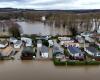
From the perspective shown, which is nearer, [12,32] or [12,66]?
[12,66]

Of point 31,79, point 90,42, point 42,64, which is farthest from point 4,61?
point 90,42

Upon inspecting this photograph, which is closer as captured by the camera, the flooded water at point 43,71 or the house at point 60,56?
the flooded water at point 43,71

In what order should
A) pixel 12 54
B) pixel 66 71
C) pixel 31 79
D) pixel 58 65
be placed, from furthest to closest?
pixel 12 54 < pixel 58 65 < pixel 66 71 < pixel 31 79

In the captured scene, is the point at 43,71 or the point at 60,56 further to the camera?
the point at 60,56

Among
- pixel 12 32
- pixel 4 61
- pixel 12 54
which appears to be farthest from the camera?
pixel 12 32

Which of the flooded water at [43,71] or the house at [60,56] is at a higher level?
the house at [60,56]

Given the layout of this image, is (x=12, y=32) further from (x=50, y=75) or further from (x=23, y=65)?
(x=50, y=75)

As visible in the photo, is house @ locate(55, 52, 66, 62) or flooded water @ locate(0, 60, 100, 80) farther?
house @ locate(55, 52, 66, 62)

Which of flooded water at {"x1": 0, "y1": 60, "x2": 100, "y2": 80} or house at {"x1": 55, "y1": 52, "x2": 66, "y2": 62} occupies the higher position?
house at {"x1": 55, "y1": 52, "x2": 66, "y2": 62}
